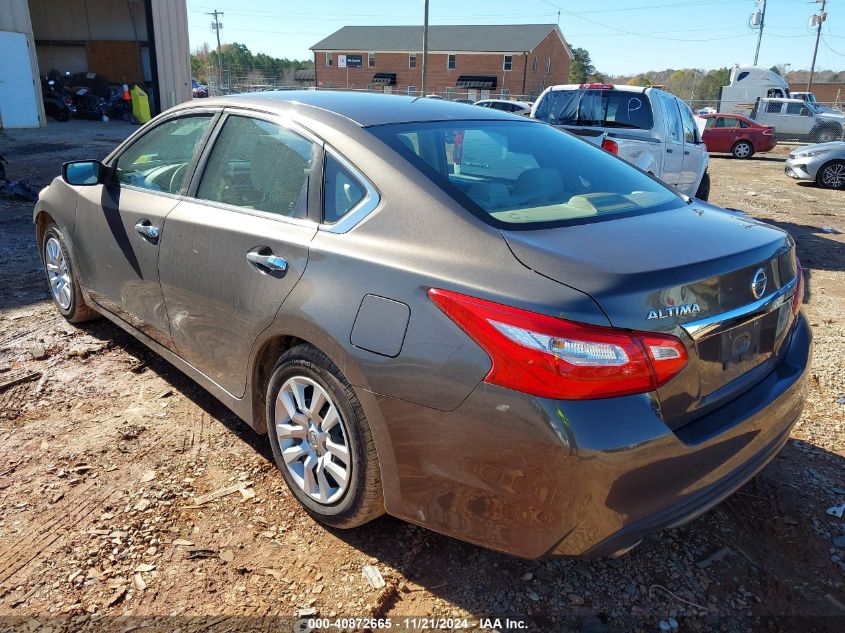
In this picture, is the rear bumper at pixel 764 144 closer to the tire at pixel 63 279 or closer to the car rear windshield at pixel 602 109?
the car rear windshield at pixel 602 109

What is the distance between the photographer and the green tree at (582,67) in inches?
3100

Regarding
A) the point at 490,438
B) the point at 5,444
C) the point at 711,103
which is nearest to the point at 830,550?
the point at 490,438

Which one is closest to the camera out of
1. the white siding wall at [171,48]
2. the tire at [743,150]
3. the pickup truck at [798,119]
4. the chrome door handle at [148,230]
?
the chrome door handle at [148,230]

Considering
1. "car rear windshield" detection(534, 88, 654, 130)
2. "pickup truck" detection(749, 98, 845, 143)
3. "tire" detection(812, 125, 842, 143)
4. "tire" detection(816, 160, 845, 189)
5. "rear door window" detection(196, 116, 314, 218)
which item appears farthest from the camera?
"pickup truck" detection(749, 98, 845, 143)

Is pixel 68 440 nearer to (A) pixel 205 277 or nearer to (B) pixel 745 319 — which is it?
(A) pixel 205 277

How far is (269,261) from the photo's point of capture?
2.53m

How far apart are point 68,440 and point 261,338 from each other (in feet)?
4.55

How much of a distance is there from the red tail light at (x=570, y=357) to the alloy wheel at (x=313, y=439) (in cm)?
78

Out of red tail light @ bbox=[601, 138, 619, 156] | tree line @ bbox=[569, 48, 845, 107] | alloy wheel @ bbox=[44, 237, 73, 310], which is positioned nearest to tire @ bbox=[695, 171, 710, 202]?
red tail light @ bbox=[601, 138, 619, 156]

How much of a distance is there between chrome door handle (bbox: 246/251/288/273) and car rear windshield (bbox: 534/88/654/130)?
6.35 meters

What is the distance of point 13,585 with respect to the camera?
7.47ft

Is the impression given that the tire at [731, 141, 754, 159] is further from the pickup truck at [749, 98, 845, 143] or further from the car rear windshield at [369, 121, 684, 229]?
the car rear windshield at [369, 121, 684, 229]

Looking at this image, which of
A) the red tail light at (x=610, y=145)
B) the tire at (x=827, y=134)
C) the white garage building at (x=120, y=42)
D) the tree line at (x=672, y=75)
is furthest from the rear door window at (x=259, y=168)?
the tree line at (x=672, y=75)

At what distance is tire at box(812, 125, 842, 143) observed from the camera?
89.5ft
